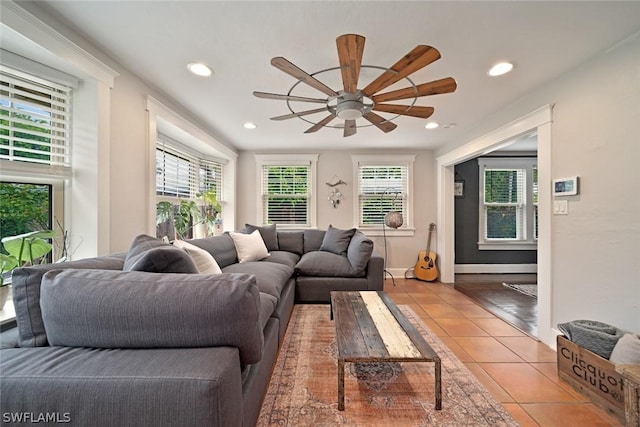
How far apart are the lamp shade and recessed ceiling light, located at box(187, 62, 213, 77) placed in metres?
3.44

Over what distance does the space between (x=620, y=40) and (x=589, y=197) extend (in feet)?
3.53

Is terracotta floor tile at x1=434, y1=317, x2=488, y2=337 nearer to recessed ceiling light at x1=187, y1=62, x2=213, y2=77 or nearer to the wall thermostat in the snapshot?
the wall thermostat

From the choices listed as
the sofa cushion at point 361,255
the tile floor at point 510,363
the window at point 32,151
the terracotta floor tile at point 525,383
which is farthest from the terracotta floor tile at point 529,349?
A: the window at point 32,151

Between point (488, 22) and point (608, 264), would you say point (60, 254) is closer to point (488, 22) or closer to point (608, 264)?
point (488, 22)

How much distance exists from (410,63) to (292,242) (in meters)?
3.17

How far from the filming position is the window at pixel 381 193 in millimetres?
4836

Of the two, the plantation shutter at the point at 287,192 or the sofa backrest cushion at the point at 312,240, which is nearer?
the sofa backrest cushion at the point at 312,240

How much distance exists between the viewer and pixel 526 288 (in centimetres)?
403

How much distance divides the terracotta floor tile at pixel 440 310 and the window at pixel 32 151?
11.4 feet

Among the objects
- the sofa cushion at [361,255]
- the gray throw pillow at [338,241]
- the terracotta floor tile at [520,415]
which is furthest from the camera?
the gray throw pillow at [338,241]

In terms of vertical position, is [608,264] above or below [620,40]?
below

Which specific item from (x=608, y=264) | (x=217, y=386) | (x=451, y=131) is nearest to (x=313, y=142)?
(x=451, y=131)

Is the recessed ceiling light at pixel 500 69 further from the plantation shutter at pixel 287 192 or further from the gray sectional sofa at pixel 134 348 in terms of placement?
the plantation shutter at pixel 287 192

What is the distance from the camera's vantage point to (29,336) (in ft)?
3.37
